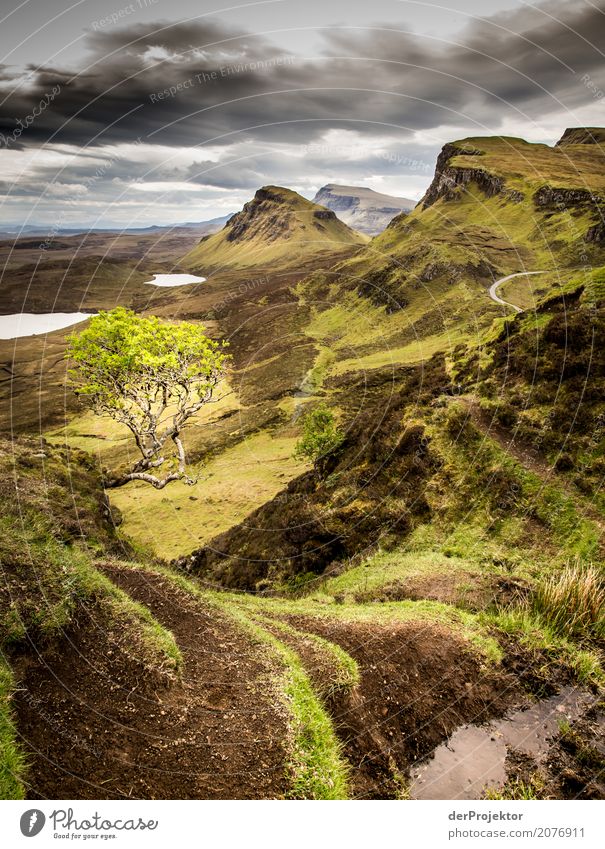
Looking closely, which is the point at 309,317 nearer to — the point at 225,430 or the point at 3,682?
the point at 225,430

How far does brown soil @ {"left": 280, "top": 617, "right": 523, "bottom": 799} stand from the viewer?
30.3 feet

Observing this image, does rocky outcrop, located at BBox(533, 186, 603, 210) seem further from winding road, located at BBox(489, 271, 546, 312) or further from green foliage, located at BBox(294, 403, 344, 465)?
green foliage, located at BBox(294, 403, 344, 465)

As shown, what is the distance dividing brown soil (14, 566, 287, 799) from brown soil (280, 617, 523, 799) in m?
1.80

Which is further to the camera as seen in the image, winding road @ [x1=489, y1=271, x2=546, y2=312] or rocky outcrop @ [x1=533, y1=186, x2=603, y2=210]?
rocky outcrop @ [x1=533, y1=186, x2=603, y2=210]

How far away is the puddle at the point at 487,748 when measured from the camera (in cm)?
906

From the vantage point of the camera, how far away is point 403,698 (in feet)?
34.6

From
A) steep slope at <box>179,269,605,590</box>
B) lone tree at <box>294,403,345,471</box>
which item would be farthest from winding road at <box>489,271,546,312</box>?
steep slope at <box>179,269,605,590</box>

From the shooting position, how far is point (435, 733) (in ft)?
32.8

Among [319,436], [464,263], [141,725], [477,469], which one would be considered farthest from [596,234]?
[141,725]

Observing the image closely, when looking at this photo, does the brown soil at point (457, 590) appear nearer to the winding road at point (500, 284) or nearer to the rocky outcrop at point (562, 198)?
the winding road at point (500, 284)

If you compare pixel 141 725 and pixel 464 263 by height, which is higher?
pixel 464 263

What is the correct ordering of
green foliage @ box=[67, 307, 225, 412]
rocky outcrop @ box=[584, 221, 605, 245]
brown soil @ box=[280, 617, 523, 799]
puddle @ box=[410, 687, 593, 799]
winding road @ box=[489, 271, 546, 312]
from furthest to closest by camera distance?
rocky outcrop @ box=[584, 221, 605, 245] → winding road @ box=[489, 271, 546, 312] → green foliage @ box=[67, 307, 225, 412] → brown soil @ box=[280, 617, 523, 799] → puddle @ box=[410, 687, 593, 799]

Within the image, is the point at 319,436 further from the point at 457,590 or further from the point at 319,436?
the point at 457,590

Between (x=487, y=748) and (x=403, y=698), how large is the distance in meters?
2.04
